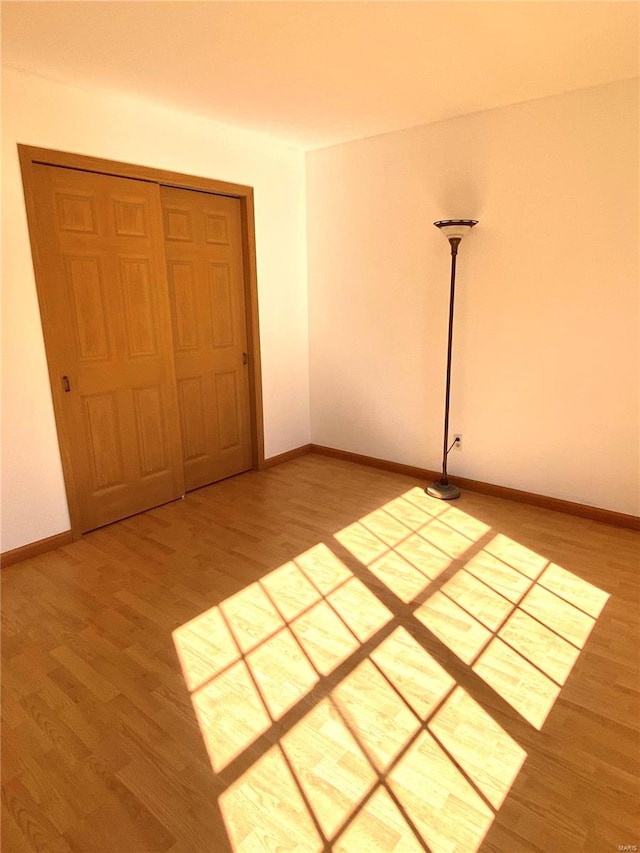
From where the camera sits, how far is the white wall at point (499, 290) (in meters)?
3.06

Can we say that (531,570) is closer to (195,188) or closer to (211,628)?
(211,628)

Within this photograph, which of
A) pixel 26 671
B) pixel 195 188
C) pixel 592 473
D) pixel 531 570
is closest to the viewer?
pixel 26 671

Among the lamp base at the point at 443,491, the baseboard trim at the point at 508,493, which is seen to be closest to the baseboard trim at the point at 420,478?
the baseboard trim at the point at 508,493

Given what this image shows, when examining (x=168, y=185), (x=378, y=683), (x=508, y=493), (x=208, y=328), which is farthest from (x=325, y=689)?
(x=168, y=185)

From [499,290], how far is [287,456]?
222cm

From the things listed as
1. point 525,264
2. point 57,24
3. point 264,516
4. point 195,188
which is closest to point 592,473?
point 525,264

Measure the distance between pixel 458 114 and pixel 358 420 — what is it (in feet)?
7.62

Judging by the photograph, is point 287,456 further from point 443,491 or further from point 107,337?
point 107,337

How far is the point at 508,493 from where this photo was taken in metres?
3.72

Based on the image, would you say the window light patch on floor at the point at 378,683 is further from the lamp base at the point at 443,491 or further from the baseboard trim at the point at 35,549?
the baseboard trim at the point at 35,549

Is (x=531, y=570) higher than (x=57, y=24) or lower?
lower

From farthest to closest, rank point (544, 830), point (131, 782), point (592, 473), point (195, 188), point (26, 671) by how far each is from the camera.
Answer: point (195, 188) → point (592, 473) → point (26, 671) → point (131, 782) → point (544, 830)

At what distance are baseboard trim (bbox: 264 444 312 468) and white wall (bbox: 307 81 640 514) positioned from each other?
55 cm

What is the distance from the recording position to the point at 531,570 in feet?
9.25
